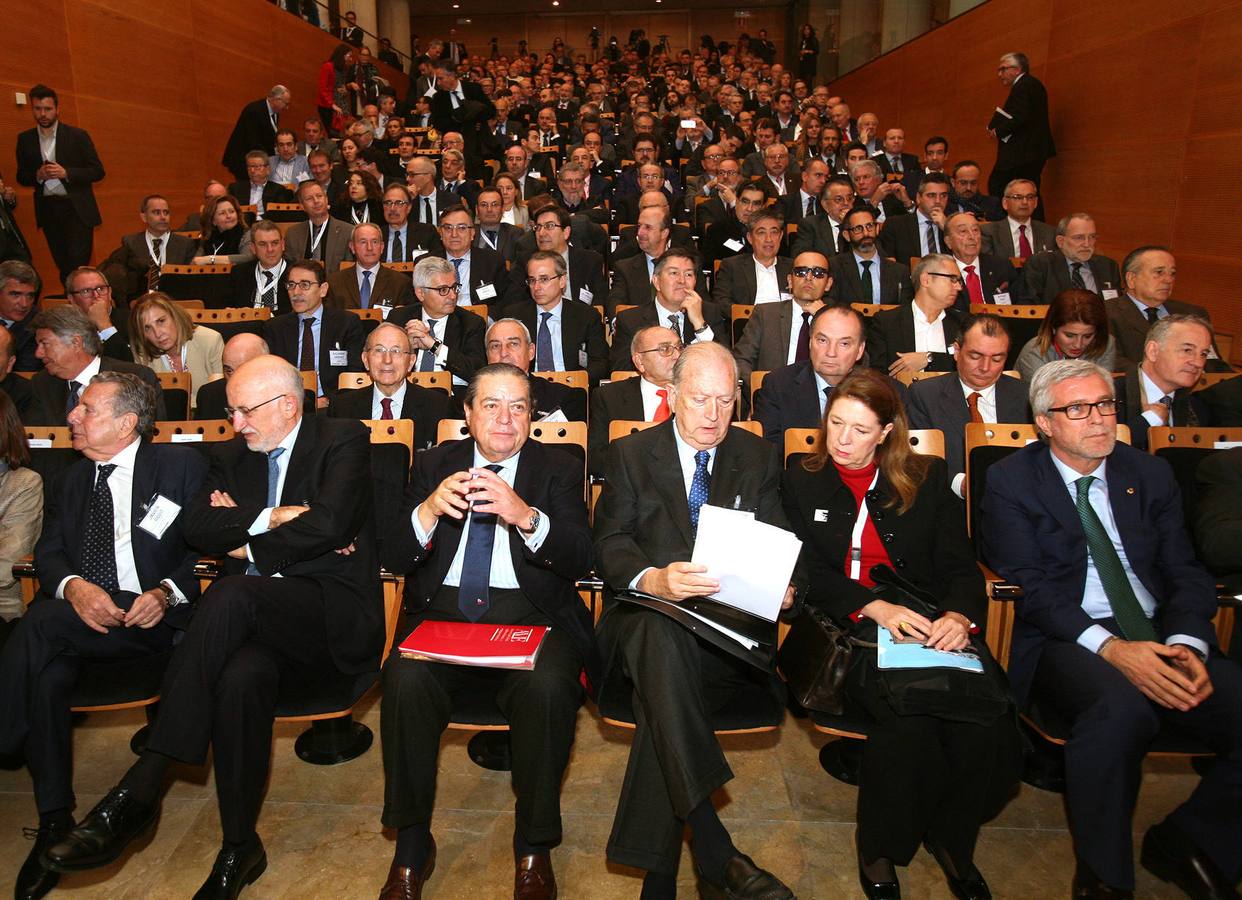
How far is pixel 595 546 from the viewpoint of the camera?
Answer: 244 cm

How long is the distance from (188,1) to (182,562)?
31.3ft

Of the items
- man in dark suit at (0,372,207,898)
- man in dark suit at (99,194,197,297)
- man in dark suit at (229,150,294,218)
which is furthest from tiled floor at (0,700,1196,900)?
man in dark suit at (229,150,294,218)

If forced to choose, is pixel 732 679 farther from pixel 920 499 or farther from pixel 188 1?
pixel 188 1

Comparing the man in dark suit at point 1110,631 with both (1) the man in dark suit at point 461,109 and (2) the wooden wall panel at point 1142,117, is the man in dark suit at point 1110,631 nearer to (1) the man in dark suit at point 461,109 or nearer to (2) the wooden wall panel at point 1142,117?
(2) the wooden wall panel at point 1142,117

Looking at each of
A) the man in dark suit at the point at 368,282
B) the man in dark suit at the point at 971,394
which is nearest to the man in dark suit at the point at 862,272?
the man in dark suit at the point at 971,394

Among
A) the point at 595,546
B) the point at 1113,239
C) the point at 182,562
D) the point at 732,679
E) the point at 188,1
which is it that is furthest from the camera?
the point at 188,1

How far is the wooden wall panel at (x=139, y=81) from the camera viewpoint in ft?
23.6

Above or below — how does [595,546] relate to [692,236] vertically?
below

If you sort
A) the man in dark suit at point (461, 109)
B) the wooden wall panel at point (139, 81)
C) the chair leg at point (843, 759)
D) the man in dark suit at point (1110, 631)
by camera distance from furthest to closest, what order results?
1. the man in dark suit at point (461, 109)
2. the wooden wall panel at point (139, 81)
3. the chair leg at point (843, 759)
4. the man in dark suit at point (1110, 631)

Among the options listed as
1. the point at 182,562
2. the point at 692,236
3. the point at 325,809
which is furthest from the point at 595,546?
the point at 692,236

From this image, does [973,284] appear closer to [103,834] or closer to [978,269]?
[978,269]

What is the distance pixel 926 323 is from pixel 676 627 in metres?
2.90

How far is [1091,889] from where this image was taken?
206cm

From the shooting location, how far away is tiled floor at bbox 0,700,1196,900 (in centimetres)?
219
